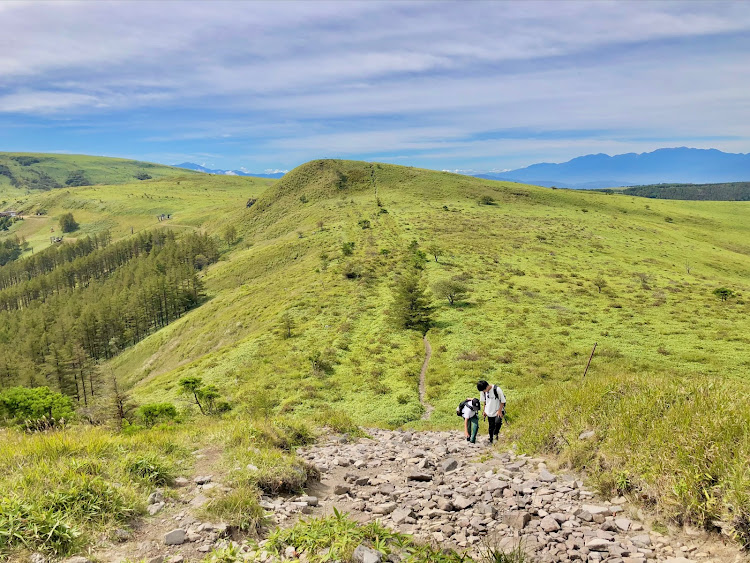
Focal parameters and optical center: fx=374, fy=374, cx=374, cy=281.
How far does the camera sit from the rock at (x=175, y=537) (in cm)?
675

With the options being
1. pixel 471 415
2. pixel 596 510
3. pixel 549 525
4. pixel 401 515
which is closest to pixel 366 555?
pixel 401 515

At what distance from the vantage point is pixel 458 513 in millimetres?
7934

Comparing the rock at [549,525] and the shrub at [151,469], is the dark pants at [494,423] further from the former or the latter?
the shrub at [151,469]

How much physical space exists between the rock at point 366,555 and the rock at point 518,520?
9.52 ft

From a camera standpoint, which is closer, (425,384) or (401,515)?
(401,515)

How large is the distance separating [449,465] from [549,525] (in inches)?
180

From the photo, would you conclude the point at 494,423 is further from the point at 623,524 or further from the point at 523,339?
the point at 523,339

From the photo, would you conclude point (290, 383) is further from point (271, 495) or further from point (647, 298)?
point (647, 298)

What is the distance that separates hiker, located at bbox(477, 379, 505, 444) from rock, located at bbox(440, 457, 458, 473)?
11.3ft

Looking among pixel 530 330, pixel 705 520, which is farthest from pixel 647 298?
pixel 705 520

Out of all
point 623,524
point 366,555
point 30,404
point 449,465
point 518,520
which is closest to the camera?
point 366,555

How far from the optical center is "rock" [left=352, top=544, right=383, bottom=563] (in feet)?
19.2

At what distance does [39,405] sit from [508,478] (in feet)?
98.2

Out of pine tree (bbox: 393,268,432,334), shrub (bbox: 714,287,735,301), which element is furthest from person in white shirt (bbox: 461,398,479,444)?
shrub (bbox: 714,287,735,301)
